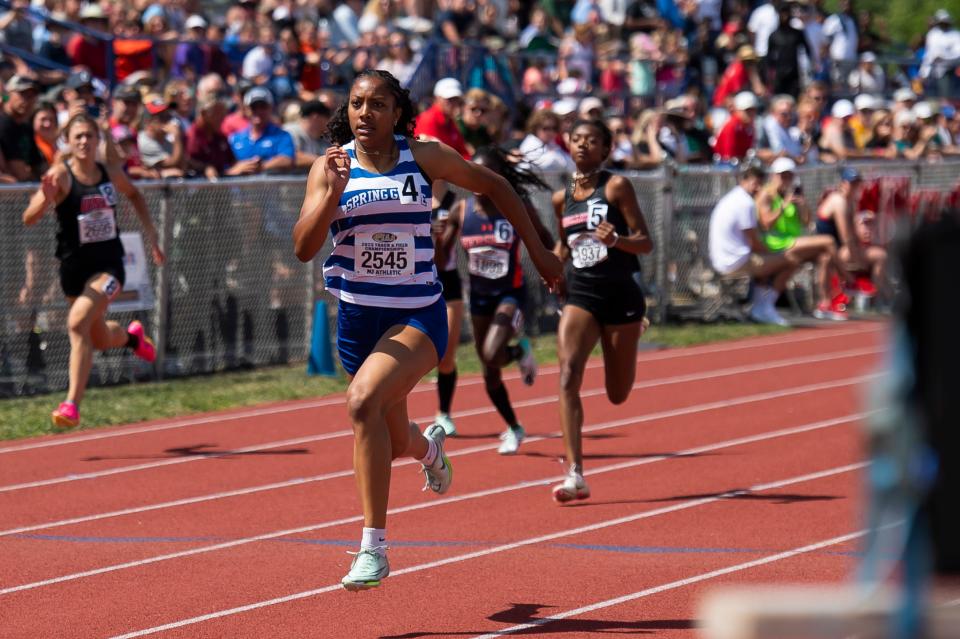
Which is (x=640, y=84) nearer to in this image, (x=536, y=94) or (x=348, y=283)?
(x=536, y=94)

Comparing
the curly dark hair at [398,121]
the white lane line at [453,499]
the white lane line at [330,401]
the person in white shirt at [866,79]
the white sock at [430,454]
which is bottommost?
the white lane line at [453,499]

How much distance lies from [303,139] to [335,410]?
13.5 feet

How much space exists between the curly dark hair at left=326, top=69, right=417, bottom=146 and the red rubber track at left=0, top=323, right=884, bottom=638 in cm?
197

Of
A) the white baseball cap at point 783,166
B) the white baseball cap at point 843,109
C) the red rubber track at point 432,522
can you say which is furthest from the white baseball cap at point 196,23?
the white baseball cap at point 843,109

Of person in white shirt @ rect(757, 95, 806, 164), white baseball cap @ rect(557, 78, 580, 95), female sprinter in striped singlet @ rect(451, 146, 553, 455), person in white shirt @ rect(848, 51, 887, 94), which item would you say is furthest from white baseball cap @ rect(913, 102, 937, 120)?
female sprinter in striped singlet @ rect(451, 146, 553, 455)

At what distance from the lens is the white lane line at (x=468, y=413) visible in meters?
9.80

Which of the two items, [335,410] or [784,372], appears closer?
[335,410]

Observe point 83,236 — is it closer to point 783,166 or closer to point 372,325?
point 372,325

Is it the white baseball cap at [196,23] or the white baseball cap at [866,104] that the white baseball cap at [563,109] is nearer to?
the white baseball cap at [196,23]

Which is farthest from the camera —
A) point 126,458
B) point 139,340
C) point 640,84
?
point 640,84

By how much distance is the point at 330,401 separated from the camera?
43.1 feet

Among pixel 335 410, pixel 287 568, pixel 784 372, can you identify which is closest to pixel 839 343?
pixel 784 372

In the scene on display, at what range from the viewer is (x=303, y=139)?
15781mm

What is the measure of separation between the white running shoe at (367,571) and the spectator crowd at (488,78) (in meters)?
5.74
